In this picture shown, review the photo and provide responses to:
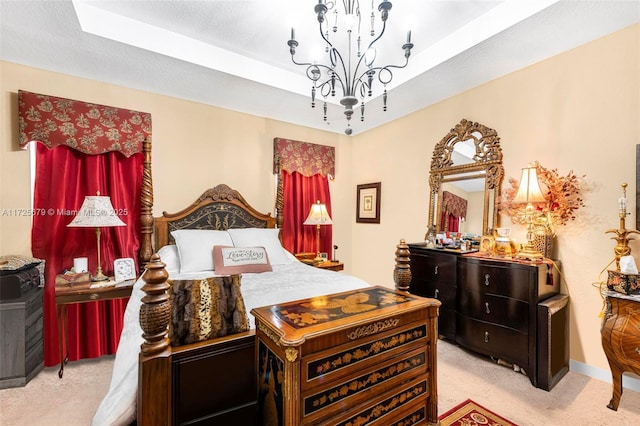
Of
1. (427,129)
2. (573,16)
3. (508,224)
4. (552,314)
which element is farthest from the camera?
(427,129)

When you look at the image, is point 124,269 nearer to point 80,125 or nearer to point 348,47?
point 80,125

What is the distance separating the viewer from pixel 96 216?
238 centimetres

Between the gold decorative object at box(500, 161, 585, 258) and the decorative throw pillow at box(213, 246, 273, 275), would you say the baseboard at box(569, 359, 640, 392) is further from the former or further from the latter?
the decorative throw pillow at box(213, 246, 273, 275)

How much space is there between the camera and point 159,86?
2871mm

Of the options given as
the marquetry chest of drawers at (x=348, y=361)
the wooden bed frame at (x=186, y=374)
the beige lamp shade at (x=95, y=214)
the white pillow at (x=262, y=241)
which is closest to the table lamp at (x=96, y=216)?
the beige lamp shade at (x=95, y=214)

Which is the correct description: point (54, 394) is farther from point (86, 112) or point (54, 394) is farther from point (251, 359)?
point (86, 112)

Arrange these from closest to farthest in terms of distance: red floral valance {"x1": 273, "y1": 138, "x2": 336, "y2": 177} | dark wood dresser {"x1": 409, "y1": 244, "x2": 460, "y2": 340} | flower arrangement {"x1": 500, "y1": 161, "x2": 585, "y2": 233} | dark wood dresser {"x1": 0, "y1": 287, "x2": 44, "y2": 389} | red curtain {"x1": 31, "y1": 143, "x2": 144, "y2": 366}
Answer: dark wood dresser {"x1": 0, "y1": 287, "x2": 44, "y2": 389} < flower arrangement {"x1": 500, "y1": 161, "x2": 585, "y2": 233} < red curtain {"x1": 31, "y1": 143, "x2": 144, "y2": 366} < dark wood dresser {"x1": 409, "y1": 244, "x2": 460, "y2": 340} < red floral valance {"x1": 273, "y1": 138, "x2": 336, "y2": 177}

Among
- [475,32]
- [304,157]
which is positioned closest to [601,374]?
[475,32]

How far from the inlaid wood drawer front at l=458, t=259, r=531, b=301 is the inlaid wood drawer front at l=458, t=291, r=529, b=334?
0.05m

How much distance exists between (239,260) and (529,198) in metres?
2.55

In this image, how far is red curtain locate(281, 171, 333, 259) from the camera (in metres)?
3.87

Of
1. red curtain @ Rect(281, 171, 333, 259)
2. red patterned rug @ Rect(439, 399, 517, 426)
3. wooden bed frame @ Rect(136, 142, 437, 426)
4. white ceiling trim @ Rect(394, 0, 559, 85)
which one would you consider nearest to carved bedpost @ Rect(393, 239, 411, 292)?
wooden bed frame @ Rect(136, 142, 437, 426)

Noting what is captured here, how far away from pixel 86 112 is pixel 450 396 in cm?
387

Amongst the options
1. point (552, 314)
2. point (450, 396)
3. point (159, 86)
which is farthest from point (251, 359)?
point (159, 86)
